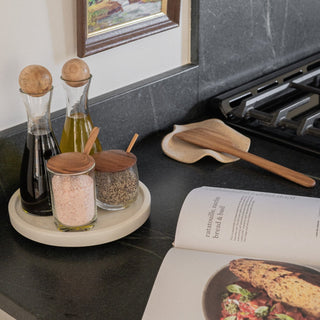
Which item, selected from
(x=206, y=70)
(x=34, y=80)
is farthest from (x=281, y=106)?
(x=34, y=80)

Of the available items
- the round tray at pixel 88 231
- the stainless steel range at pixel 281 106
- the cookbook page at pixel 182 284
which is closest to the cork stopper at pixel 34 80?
the round tray at pixel 88 231

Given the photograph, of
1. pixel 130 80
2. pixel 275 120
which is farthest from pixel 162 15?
pixel 275 120

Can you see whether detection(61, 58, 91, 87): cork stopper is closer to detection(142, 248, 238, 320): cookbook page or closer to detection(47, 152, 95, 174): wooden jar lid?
detection(47, 152, 95, 174): wooden jar lid

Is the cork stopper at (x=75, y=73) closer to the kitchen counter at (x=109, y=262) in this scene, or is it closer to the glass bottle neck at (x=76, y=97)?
the glass bottle neck at (x=76, y=97)

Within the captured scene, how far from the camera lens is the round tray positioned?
85 centimetres

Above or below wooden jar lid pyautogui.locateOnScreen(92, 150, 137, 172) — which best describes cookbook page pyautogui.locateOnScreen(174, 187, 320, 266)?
below

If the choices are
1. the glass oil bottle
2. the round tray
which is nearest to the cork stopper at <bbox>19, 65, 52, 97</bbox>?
the glass oil bottle

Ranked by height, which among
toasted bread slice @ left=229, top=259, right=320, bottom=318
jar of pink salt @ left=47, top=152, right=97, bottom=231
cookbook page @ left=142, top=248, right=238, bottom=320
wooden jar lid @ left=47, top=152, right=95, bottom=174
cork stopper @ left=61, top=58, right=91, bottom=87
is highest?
cork stopper @ left=61, top=58, right=91, bottom=87

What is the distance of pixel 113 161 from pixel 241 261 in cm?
27

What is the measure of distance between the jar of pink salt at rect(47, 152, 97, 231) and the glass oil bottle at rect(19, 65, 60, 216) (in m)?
0.06

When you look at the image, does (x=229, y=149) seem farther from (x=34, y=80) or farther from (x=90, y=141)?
(x=34, y=80)

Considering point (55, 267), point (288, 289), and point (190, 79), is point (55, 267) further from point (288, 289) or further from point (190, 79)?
point (190, 79)

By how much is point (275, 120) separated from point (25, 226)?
24.4 inches

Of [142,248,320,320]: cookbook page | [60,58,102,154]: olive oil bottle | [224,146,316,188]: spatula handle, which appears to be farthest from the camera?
[224,146,316,188]: spatula handle
